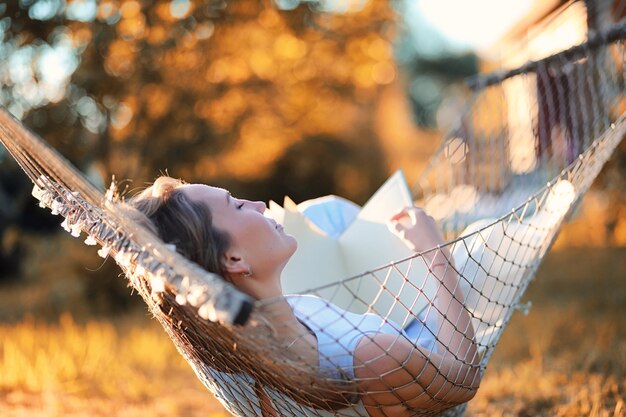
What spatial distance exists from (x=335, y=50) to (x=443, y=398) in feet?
12.9

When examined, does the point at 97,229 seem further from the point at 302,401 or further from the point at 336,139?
the point at 336,139

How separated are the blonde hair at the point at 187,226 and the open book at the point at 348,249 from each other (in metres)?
0.50

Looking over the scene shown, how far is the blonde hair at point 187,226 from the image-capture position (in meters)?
1.35

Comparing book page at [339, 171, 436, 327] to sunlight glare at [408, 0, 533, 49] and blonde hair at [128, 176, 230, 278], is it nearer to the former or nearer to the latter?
blonde hair at [128, 176, 230, 278]

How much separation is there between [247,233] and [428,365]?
1.35 ft

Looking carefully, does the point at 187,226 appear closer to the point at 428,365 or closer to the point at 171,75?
the point at 428,365

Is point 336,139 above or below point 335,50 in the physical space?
below

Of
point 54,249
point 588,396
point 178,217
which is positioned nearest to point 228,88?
point 54,249

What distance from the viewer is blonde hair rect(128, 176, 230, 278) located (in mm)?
1352

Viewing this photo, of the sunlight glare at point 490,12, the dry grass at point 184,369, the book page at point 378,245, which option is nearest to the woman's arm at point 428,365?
the book page at point 378,245

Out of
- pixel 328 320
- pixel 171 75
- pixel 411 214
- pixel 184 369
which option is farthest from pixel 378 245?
pixel 171 75

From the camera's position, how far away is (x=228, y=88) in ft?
14.7

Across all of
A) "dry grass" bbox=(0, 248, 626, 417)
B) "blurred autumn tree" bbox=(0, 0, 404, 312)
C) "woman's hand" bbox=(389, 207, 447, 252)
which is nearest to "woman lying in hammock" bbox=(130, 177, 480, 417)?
"woman's hand" bbox=(389, 207, 447, 252)

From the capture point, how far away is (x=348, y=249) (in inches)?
78.6
